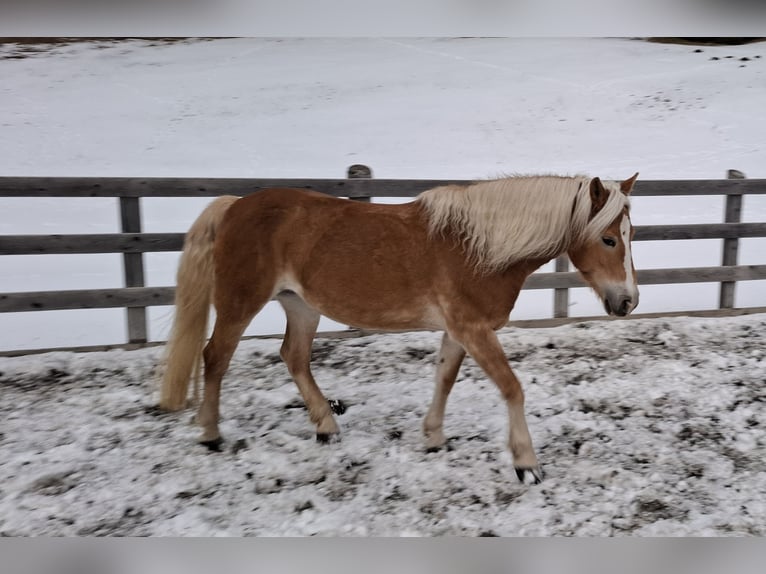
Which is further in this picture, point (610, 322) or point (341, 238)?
point (610, 322)

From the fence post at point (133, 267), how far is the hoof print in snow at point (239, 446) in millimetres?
1941

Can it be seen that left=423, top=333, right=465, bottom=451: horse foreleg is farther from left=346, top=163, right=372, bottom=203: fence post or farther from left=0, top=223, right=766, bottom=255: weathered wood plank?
left=0, top=223, right=766, bottom=255: weathered wood plank

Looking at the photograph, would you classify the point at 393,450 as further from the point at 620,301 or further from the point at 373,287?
the point at 620,301

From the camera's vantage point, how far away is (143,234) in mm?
4605

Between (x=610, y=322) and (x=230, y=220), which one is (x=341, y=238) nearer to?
(x=230, y=220)

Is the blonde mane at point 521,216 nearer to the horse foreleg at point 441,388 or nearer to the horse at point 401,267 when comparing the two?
the horse at point 401,267

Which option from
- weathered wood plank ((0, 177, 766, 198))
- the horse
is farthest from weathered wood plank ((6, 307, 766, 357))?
the horse

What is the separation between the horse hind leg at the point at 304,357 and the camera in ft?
10.9

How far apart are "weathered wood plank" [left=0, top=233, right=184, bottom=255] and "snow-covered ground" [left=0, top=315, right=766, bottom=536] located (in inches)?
32.5

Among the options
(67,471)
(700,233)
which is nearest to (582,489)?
(67,471)

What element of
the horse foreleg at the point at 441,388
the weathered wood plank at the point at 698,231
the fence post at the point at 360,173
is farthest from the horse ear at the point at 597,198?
the weathered wood plank at the point at 698,231

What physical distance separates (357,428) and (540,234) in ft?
5.37

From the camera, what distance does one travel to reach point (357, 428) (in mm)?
3508

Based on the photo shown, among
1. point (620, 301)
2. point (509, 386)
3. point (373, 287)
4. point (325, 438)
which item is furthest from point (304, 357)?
point (620, 301)
